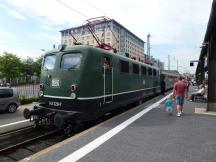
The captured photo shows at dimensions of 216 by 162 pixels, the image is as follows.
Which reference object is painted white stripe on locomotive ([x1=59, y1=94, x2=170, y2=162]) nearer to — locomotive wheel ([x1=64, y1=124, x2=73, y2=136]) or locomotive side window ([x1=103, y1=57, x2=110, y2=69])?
locomotive wheel ([x1=64, y1=124, x2=73, y2=136])

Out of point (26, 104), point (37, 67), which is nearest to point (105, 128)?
point (26, 104)

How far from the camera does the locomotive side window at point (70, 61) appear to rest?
26.1 ft

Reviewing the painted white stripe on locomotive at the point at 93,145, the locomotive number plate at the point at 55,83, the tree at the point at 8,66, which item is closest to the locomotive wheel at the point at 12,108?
the locomotive number plate at the point at 55,83

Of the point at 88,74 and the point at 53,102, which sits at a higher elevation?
the point at 88,74

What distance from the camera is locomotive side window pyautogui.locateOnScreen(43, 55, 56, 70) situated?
28.3 feet

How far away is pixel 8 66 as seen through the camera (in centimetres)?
4869

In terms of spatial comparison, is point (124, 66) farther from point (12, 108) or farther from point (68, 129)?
point (12, 108)

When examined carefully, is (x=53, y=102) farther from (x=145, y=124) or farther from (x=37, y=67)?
(x=37, y=67)

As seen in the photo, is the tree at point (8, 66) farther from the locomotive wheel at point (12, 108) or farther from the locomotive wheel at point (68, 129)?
the locomotive wheel at point (68, 129)

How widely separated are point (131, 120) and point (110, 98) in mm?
1160

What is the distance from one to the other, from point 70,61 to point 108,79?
1686 millimetres

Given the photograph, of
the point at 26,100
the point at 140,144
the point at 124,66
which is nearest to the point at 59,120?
the point at 140,144

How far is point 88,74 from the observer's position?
7.82m

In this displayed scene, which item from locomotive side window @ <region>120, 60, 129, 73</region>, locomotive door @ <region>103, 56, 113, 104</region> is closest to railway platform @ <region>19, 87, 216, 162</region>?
locomotive door @ <region>103, 56, 113, 104</region>
